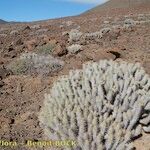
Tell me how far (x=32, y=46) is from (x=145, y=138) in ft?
22.5

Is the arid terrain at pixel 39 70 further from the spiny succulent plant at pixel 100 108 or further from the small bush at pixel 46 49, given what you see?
the spiny succulent plant at pixel 100 108

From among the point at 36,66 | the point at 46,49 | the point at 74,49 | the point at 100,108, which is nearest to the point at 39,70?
the point at 36,66

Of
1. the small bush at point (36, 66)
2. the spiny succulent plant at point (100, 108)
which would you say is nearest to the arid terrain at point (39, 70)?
the small bush at point (36, 66)

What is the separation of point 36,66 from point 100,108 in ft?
11.9

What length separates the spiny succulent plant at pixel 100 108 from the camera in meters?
4.38

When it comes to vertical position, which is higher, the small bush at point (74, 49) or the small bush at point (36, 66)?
the small bush at point (74, 49)

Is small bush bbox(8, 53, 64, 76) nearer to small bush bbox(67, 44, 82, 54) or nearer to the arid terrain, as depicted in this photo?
the arid terrain

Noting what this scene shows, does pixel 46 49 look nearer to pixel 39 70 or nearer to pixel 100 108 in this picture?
pixel 39 70

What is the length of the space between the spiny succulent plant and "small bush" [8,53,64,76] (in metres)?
2.43

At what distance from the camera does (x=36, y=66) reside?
327 inches

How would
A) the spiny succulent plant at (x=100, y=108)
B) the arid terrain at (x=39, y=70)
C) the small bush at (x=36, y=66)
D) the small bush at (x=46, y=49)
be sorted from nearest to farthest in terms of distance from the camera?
the spiny succulent plant at (x=100, y=108)
the arid terrain at (x=39, y=70)
the small bush at (x=36, y=66)
the small bush at (x=46, y=49)

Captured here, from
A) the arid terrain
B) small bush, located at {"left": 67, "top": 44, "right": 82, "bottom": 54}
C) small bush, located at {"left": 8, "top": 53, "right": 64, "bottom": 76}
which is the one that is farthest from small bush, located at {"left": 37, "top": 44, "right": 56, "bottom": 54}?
small bush, located at {"left": 8, "top": 53, "right": 64, "bottom": 76}

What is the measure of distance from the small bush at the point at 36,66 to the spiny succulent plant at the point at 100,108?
243cm

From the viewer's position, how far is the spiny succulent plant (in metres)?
4.38
